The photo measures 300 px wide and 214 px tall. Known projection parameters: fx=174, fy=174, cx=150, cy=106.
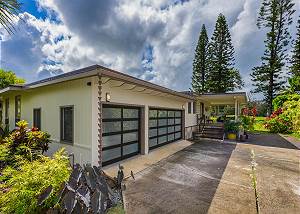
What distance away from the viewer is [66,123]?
20.6 ft

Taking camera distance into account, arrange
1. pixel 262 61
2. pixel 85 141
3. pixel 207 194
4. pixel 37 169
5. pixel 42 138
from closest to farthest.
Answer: pixel 37 169, pixel 207 194, pixel 85 141, pixel 42 138, pixel 262 61

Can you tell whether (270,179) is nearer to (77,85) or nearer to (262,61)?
(77,85)

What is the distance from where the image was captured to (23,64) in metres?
10.3

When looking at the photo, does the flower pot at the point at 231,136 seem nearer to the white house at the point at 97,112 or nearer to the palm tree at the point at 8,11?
the white house at the point at 97,112

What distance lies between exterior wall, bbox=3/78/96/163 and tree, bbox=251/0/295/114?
2542 cm

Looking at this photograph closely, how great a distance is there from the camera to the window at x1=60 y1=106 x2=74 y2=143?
6047 millimetres

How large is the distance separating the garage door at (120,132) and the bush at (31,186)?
350 cm

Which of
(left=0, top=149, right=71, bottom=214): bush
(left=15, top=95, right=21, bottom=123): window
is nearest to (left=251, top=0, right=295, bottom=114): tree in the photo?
A: (left=15, top=95, right=21, bottom=123): window

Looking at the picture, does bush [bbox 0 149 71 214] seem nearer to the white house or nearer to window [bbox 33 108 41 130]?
the white house

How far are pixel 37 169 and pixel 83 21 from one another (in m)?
8.05

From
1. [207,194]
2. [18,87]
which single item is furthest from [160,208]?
[18,87]

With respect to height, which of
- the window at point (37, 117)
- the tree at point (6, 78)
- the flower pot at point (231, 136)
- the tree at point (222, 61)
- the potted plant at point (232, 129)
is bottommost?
the flower pot at point (231, 136)

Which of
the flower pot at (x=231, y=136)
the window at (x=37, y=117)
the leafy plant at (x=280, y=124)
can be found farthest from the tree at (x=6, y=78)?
the leafy plant at (x=280, y=124)

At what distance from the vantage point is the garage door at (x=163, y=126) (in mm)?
8691
